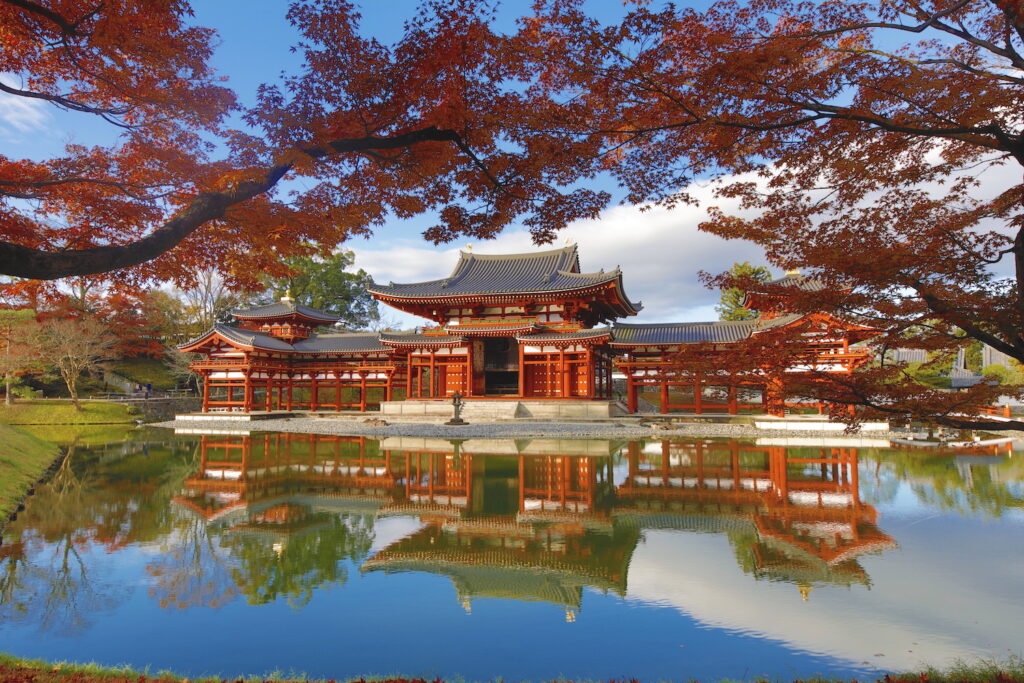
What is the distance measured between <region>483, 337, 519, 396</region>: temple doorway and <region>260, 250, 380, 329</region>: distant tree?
19345mm

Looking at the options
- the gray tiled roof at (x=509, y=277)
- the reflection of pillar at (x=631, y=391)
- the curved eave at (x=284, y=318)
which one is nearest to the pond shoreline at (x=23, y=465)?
the gray tiled roof at (x=509, y=277)

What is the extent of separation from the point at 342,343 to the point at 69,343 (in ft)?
42.9

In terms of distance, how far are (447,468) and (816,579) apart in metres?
8.55

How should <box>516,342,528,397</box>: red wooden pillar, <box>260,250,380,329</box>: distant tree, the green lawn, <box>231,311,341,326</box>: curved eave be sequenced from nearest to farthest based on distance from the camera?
1. <box>516,342,528,397</box>: red wooden pillar
2. <box>231,311,341,326</box>: curved eave
3. the green lawn
4. <box>260,250,380,329</box>: distant tree

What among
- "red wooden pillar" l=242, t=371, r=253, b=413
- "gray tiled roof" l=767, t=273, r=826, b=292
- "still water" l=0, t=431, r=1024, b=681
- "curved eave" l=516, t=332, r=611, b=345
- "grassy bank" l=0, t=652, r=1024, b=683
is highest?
"curved eave" l=516, t=332, r=611, b=345

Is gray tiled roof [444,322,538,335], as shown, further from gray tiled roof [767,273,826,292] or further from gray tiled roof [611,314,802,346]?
gray tiled roof [767,273,826,292]

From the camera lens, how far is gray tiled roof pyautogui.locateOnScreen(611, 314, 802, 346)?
24.4 meters

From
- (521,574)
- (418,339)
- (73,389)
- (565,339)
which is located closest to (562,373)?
(565,339)

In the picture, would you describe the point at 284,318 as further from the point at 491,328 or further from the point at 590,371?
the point at 590,371

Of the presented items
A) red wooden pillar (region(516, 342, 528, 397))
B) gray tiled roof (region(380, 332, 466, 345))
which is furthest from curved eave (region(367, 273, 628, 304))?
red wooden pillar (region(516, 342, 528, 397))

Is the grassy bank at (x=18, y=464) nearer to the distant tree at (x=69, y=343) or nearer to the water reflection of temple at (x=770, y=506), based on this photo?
the water reflection of temple at (x=770, y=506)

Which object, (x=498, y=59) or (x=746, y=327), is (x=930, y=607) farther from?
(x=746, y=327)

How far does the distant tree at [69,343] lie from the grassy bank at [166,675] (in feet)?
97.7

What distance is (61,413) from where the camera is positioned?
91.8 feet
